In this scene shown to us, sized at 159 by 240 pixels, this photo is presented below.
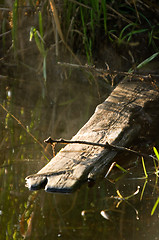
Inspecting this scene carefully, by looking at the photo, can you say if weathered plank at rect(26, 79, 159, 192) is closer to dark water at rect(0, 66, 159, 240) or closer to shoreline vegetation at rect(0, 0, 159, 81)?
dark water at rect(0, 66, 159, 240)

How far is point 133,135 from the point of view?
2.42m

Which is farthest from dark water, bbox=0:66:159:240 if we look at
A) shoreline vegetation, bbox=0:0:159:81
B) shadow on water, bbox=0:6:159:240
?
shoreline vegetation, bbox=0:0:159:81

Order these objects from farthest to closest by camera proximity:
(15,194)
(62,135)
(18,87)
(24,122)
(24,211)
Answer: (18,87), (24,122), (62,135), (15,194), (24,211)

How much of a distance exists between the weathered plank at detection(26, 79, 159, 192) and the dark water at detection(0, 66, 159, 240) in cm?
6

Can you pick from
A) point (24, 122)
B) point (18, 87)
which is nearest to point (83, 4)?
point (18, 87)

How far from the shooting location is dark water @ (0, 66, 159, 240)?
1615 millimetres

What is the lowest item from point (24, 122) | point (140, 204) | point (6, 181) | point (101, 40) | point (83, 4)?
point (140, 204)

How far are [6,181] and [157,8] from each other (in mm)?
2289

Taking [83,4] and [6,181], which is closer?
[6,181]

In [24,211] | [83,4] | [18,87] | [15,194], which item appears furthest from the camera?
[18,87]

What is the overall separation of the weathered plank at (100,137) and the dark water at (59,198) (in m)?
0.06

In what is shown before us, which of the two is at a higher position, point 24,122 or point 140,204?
Answer: point 24,122

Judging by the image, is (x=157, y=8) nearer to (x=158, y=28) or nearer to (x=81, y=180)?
(x=158, y=28)

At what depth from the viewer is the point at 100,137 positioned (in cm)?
228
